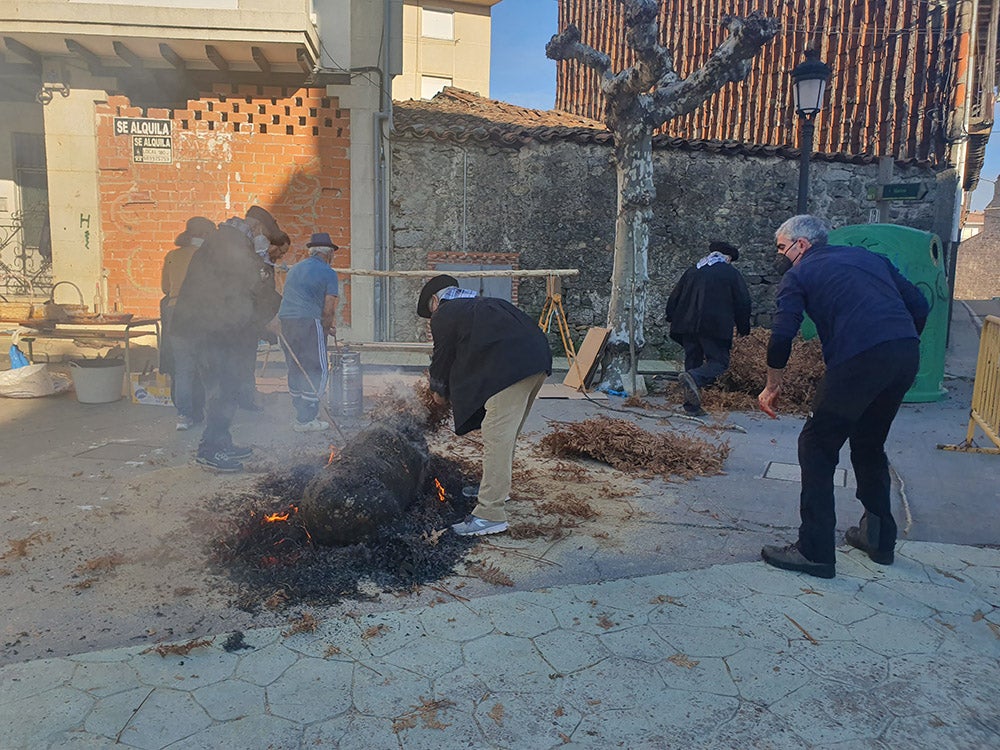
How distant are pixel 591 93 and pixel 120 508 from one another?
16792mm

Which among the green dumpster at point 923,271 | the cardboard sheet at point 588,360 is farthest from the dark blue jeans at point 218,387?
the green dumpster at point 923,271

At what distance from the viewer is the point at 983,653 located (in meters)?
3.26

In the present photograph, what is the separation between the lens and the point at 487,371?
4.23 m

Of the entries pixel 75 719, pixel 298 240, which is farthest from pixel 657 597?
pixel 298 240

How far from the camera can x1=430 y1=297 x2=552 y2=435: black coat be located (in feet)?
13.9

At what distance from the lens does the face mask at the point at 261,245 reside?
20.7ft

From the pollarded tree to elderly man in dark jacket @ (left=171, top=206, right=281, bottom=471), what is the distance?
4.83 m

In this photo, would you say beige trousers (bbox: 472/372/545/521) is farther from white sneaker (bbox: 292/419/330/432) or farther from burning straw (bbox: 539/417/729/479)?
white sneaker (bbox: 292/419/330/432)

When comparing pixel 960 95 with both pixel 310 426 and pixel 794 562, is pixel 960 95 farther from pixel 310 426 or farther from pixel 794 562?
pixel 310 426

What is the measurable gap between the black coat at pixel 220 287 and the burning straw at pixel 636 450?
2772mm

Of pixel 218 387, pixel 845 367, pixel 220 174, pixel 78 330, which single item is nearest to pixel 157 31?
pixel 220 174

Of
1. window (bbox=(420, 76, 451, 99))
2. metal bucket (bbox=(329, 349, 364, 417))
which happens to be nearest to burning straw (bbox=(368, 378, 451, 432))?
metal bucket (bbox=(329, 349, 364, 417))

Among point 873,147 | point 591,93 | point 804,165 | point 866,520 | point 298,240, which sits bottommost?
point 866,520

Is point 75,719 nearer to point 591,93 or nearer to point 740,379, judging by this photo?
point 740,379
